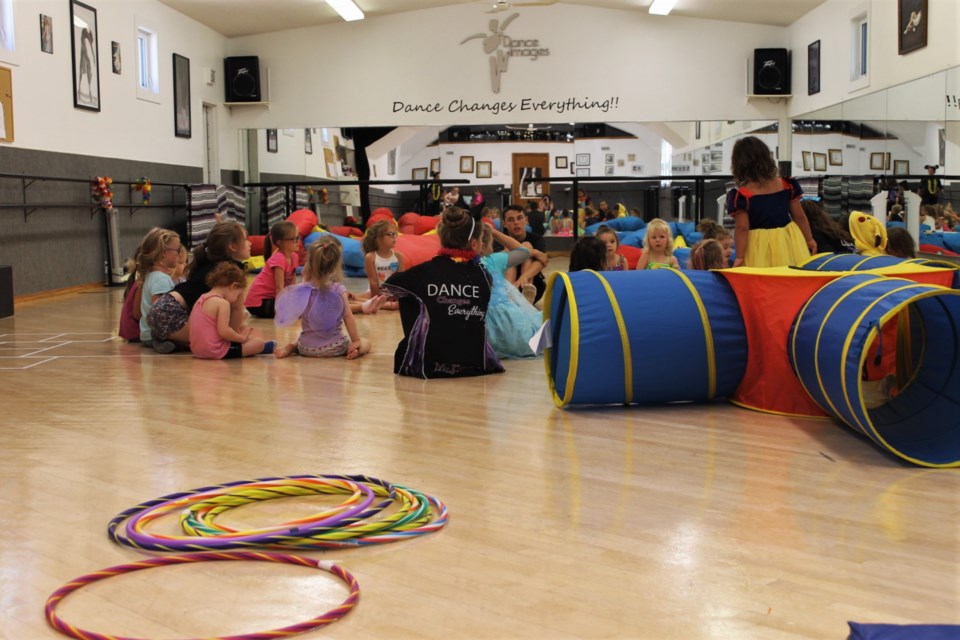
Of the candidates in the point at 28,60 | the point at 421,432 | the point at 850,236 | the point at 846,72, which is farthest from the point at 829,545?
the point at 846,72

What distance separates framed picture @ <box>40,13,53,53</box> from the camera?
883 centimetres

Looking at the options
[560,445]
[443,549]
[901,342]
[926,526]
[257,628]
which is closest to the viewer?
[257,628]

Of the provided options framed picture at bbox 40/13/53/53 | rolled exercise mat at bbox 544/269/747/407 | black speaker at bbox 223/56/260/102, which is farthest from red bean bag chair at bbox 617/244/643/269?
black speaker at bbox 223/56/260/102

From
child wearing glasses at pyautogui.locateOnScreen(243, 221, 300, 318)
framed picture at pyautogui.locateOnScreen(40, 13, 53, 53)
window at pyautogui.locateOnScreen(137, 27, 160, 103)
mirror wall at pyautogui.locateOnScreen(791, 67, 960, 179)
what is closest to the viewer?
child wearing glasses at pyautogui.locateOnScreen(243, 221, 300, 318)

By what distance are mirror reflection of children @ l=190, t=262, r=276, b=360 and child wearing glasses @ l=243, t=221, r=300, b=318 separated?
1529 millimetres

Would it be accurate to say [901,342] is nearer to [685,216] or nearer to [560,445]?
[560,445]

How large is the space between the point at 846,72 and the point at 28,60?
29.9 feet

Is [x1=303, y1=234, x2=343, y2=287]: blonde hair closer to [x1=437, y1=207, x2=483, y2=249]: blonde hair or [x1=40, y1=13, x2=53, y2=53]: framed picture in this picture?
[x1=437, y1=207, x2=483, y2=249]: blonde hair

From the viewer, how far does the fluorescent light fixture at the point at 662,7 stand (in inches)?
519

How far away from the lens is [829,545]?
231 cm

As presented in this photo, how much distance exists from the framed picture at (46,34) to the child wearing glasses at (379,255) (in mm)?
3720

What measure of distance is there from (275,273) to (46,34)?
378 centimetres

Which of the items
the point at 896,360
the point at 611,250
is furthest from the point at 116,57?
the point at 896,360

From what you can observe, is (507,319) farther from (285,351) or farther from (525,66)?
(525,66)
